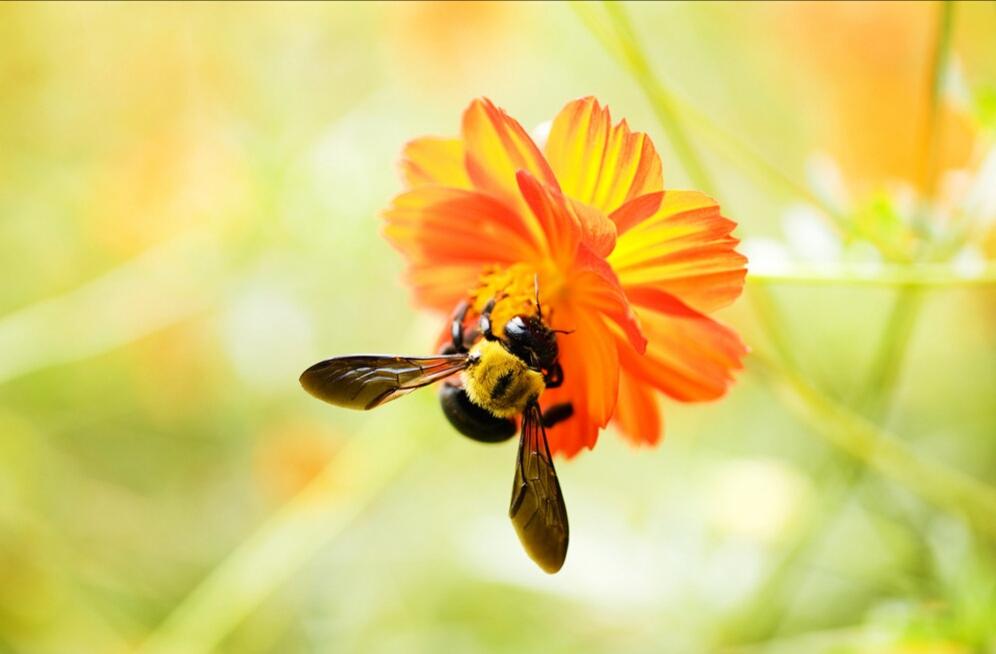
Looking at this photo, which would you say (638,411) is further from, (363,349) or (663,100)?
(363,349)

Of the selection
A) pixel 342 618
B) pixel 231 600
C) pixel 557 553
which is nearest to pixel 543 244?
pixel 557 553

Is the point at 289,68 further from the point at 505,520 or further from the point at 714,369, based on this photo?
the point at 714,369

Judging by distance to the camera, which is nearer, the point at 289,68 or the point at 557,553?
the point at 557,553

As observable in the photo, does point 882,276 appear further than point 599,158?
Yes

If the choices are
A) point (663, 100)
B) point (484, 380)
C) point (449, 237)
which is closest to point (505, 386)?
point (484, 380)

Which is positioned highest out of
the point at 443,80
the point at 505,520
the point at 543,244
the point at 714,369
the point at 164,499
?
the point at 443,80

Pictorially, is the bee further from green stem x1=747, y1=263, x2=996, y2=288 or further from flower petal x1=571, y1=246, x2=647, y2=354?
green stem x1=747, y1=263, x2=996, y2=288

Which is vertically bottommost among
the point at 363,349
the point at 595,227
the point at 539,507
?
the point at 539,507
